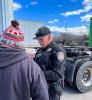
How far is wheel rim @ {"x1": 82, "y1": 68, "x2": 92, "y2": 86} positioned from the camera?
16.6ft

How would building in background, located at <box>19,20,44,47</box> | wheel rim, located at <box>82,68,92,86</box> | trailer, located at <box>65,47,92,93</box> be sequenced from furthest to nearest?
building in background, located at <box>19,20,44,47</box>, wheel rim, located at <box>82,68,92,86</box>, trailer, located at <box>65,47,92,93</box>

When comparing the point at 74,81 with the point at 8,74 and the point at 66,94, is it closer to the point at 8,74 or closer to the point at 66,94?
the point at 66,94

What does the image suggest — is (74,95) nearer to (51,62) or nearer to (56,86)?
(56,86)

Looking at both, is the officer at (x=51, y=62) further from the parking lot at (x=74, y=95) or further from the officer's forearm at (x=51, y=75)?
the parking lot at (x=74, y=95)

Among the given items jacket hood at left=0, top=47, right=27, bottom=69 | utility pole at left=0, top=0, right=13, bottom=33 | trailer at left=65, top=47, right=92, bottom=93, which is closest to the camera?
jacket hood at left=0, top=47, right=27, bottom=69

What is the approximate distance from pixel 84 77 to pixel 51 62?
267 centimetres

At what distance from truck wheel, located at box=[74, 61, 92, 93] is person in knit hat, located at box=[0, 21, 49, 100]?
3256mm

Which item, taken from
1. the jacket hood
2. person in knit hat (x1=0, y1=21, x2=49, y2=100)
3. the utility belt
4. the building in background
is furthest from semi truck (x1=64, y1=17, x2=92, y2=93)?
the jacket hood

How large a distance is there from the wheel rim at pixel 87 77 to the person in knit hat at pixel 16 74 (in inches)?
137

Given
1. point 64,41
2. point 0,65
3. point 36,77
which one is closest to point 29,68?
point 36,77

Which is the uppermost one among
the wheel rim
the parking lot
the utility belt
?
the utility belt

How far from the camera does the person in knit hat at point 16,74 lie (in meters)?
1.61

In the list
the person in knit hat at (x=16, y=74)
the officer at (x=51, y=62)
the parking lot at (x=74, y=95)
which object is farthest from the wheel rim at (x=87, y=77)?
the person in knit hat at (x=16, y=74)

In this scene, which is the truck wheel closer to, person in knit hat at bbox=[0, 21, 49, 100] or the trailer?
the trailer
